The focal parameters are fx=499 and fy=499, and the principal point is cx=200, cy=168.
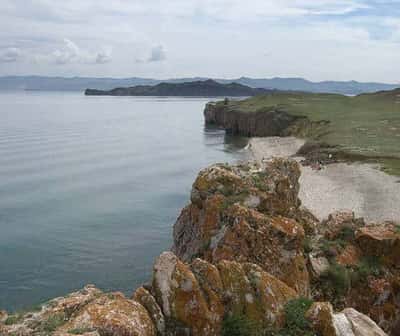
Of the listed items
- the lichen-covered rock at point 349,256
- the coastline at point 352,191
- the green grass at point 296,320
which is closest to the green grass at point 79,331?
the green grass at point 296,320

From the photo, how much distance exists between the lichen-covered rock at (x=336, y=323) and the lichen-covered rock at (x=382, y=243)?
519 centimetres

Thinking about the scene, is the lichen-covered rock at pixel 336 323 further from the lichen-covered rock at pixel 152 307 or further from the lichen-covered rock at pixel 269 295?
the lichen-covered rock at pixel 152 307

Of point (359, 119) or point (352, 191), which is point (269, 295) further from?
point (359, 119)

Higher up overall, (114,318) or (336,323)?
(114,318)

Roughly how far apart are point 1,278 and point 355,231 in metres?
21.8

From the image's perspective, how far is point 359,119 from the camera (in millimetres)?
97812

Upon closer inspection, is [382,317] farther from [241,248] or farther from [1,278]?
[1,278]

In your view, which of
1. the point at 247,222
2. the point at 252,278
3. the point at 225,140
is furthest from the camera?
the point at 225,140

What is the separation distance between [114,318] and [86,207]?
38.1 meters

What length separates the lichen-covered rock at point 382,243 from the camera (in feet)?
58.1

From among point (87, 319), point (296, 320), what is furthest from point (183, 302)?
point (296, 320)

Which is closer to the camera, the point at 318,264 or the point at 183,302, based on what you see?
the point at 183,302

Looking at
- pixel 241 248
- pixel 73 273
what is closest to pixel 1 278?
pixel 73 273

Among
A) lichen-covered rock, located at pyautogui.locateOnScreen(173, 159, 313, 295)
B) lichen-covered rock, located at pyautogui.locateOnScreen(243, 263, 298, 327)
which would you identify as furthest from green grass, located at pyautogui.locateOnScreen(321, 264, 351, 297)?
lichen-covered rock, located at pyautogui.locateOnScreen(243, 263, 298, 327)
